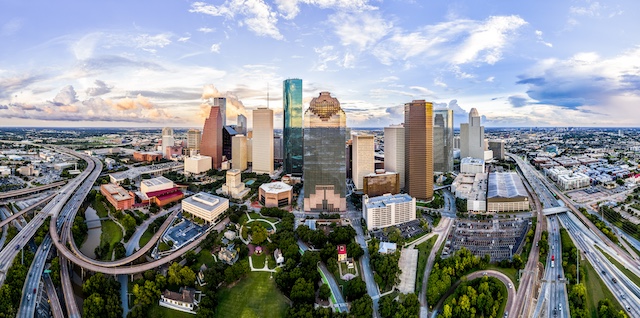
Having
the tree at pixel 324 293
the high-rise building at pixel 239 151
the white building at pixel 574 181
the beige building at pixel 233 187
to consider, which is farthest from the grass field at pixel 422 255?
the high-rise building at pixel 239 151

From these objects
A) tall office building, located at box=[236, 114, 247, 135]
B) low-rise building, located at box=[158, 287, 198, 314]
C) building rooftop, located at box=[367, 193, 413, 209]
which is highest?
tall office building, located at box=[236, 114, 247, 135]

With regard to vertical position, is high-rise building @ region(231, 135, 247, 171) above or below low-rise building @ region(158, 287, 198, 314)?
above

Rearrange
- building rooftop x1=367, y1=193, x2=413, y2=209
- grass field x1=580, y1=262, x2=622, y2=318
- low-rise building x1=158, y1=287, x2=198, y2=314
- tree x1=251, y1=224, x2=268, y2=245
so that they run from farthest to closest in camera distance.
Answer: building rooftop x1=367, y1=193, x2=413, y2=209
tree x1=251, y1=224, x2=268, y2=245
low-rise building x1=158, y1=287, x2=198, y2=314
grass field x1=580, y1=262, x2=622, y2=318

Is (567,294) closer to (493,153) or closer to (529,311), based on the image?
(529,311)

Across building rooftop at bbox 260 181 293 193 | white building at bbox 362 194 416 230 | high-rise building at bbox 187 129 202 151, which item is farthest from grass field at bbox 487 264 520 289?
high-rise building at bbox 187 129 202 151

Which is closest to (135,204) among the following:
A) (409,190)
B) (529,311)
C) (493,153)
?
(409,190)

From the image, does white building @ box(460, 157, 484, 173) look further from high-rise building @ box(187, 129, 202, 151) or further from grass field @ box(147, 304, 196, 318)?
high-rise building @ box(187, 129, 202, 151)
